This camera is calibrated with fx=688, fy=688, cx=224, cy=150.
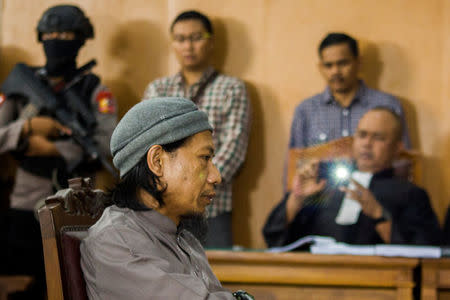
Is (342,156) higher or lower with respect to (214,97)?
lower

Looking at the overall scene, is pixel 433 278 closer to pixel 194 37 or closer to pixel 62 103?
pixel 194 37

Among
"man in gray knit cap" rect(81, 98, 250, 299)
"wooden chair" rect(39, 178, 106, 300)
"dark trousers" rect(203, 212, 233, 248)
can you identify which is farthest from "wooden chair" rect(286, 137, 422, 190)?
"wooden chair" rect(39, 178, 106, 300)

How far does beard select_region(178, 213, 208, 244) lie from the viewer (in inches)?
75.2

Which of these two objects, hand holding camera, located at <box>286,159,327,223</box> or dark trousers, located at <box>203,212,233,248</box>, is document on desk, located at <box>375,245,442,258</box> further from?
dark trousers, located at <box>203,212,233,248</box>

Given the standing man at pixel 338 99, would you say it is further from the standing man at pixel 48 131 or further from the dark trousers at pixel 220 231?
the standing man at pixel 48 131

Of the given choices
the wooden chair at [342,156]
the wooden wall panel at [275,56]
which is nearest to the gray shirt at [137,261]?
Result: the wooden chair at [342,156]

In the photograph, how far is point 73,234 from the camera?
1753 millimetres

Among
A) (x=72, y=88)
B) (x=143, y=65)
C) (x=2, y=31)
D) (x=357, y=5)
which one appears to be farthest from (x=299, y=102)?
(x=2, y=31)

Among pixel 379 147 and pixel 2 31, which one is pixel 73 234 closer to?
pixel 379 147

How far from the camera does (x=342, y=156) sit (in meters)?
4.26

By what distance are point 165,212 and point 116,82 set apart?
3.54 m

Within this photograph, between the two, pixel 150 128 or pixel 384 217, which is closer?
pixel 150 128

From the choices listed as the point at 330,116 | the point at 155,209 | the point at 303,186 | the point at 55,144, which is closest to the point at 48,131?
the point at 55,144

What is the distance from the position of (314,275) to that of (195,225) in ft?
4.17
